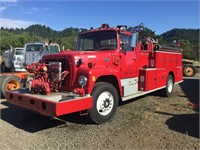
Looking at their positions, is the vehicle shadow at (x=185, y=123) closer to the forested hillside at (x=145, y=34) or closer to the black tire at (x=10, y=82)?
the forested hillside at (x=145, y=34)

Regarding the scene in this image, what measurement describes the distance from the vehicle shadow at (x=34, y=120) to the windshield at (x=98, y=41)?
1999 millimetres

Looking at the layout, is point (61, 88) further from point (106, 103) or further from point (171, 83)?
point (171, 83)

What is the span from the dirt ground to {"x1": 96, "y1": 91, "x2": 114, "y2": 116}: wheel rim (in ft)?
0.99

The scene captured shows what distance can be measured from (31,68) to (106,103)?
2.02 metres

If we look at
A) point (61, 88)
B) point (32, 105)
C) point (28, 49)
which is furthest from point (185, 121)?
point (28, 49)

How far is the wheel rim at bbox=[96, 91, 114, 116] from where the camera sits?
240 inches

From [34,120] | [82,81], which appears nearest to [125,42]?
[82,81]

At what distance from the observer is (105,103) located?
20.4 ft

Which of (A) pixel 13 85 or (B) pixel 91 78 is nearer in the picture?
(B) pixel 91 78

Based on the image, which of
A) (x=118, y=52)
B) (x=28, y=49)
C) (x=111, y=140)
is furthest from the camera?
(x=28, y=49)

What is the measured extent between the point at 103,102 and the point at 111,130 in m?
0.77

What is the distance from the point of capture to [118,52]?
277 inches

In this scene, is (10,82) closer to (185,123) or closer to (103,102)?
(103,102)

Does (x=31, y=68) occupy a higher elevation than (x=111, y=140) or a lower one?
Result: higher
